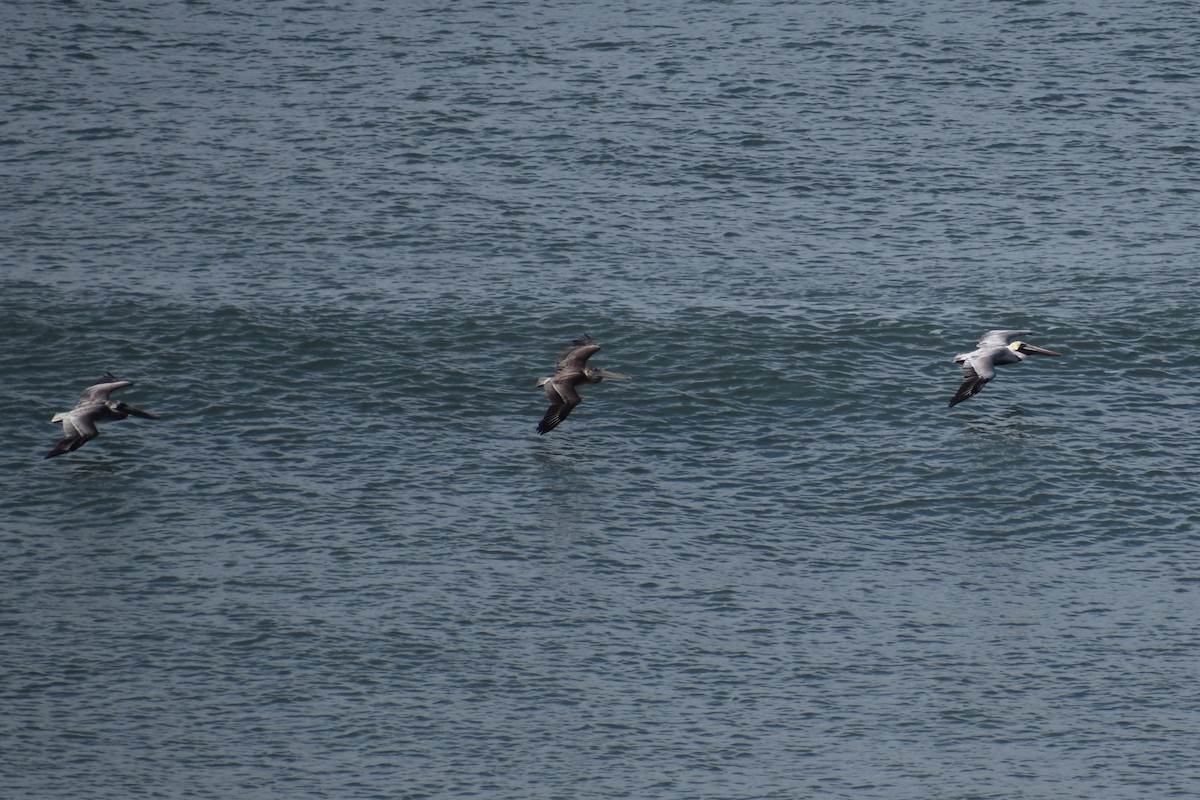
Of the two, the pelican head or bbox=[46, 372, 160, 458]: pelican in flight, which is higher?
bbox=[46, 372, 160, 458]: pelican in flight

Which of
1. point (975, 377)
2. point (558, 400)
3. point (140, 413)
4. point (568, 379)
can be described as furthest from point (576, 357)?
point (140, 413)

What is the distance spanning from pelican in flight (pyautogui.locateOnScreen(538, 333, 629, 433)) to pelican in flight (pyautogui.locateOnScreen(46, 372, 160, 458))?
9563mm

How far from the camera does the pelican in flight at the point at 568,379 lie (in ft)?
152

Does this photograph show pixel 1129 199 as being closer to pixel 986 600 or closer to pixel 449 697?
pixel 986 600

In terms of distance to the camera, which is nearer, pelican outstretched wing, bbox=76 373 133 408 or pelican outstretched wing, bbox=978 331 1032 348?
pelican outstretched wing, bbox=76 373 133 408

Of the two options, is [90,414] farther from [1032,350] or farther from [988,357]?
[1032,350]

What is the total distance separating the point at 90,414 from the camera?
4559cm

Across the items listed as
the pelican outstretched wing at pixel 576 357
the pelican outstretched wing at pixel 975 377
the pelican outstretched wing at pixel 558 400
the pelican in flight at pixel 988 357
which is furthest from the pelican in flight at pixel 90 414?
the pelican in flight at pixel 988 357

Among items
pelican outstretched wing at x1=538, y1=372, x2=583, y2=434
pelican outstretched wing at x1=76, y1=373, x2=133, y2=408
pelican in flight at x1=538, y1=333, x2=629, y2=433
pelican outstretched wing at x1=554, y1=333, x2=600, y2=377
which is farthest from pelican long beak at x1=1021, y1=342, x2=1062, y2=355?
pelican outstretched wing at x1=76, y1=373, x2=133, y2=408

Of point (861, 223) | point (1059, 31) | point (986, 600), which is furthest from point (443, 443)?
point (1059, 31)

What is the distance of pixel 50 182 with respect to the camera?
205 ft

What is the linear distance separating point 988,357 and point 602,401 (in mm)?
9785

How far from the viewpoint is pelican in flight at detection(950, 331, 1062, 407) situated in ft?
155

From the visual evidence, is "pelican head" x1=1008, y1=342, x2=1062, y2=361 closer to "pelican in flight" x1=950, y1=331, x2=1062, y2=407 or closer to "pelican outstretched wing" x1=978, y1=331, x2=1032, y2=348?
"pelican in flight" x1=950, y1=331, x2=1062, y2=407
